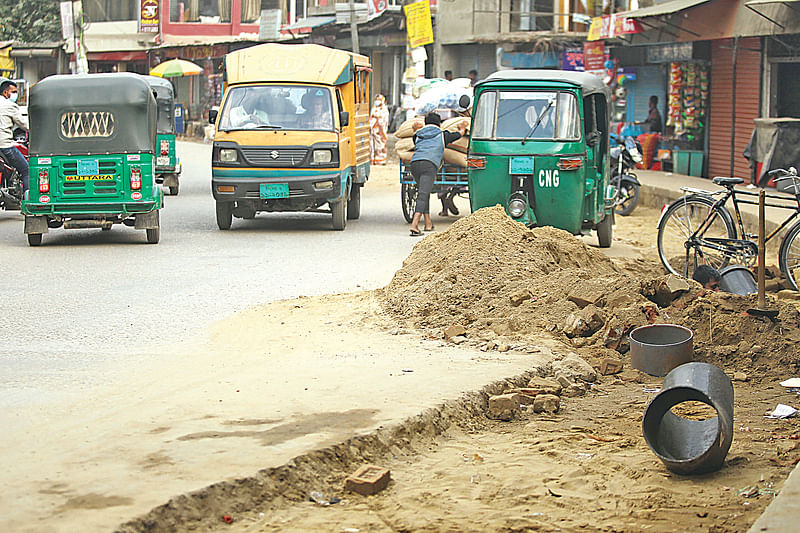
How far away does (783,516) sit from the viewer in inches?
154

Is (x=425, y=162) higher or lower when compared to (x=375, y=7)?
lower

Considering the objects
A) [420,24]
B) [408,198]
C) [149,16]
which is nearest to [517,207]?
[408,198]

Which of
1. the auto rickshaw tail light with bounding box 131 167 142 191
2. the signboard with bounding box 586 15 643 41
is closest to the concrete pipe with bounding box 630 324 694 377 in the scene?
the auto rickshaw tail light with bounding box 131 167 142 191

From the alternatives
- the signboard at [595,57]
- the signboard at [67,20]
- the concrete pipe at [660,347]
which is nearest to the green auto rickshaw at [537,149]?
the concrete pipe at [660,347]

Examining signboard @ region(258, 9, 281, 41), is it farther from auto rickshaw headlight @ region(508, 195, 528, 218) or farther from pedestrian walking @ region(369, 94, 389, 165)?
auto rickshaw headlight @ region(508, 195, 528, 218)

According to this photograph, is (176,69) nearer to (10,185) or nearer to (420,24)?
(420,24)

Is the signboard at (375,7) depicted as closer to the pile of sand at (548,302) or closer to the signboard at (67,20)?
the signboard at (67,20)

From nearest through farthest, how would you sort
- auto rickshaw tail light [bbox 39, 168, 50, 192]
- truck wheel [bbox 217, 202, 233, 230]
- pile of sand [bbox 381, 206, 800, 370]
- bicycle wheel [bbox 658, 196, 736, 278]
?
pile of sand [bbox 381, 206, 800, 370] → bicycle wheel [bbox 658, 196, 736, 278] → auto rickshaw tail light [bbox 39, 168, 50, 192] → truck wheel [bbox 217, 202, 233, 230]

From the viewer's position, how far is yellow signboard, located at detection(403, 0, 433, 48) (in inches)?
1087

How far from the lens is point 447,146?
1611cm

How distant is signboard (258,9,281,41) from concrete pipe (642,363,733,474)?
40.1 m

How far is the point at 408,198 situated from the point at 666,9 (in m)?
8.14

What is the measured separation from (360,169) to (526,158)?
5.26 meters

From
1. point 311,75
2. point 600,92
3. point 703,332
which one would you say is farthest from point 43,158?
point 703,332
